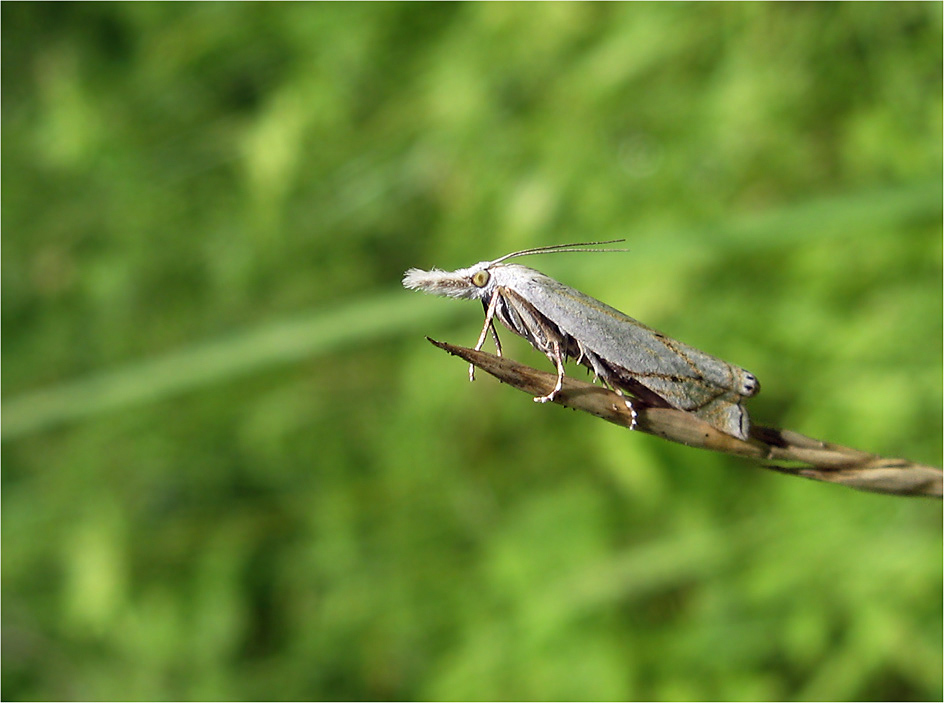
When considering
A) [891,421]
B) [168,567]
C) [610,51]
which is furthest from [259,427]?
[891,421]

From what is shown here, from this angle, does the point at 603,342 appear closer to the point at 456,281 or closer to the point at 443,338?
the point at 456,281

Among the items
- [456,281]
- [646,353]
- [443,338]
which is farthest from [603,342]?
[443,338]

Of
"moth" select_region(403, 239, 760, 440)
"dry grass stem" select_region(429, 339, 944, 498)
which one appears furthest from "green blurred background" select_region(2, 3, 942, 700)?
"dry grass stem" select_region(429, 339, 944, 498)

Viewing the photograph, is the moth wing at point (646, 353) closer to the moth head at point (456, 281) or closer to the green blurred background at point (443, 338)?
the moth head at point (456, 281)

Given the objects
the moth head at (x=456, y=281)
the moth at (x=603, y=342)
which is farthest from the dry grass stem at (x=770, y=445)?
the moth head at (x=456, y=281)

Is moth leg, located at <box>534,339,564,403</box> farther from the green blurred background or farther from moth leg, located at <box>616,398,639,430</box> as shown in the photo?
the green blurred background
